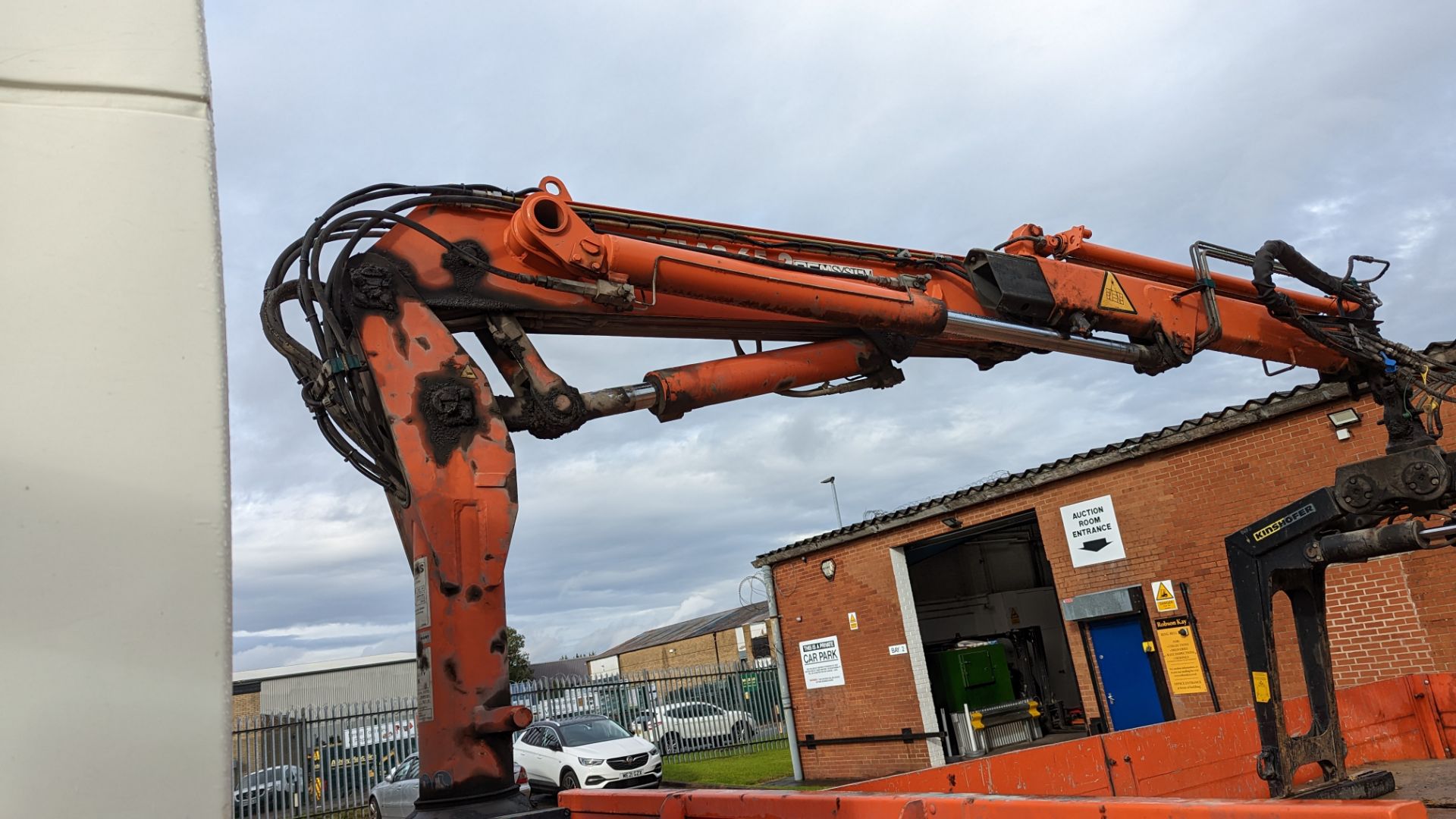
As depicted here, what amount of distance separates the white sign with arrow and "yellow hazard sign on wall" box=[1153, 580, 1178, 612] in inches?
24.4

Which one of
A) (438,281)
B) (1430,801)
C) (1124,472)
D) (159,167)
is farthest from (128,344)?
(1124,472)

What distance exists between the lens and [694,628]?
59.8m

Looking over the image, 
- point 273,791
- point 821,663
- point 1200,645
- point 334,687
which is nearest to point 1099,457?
point 1200,645

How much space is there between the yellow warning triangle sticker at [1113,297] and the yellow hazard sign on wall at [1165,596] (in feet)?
23.8

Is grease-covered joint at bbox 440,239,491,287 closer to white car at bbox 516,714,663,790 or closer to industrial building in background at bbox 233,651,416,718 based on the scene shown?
white car at bbox 516,714,663,790

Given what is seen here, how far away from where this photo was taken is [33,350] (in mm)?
1166

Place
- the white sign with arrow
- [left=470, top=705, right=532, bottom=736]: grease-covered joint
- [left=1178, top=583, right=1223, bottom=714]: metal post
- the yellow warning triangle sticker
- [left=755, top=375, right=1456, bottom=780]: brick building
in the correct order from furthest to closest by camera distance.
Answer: the white sign with arrow, [left=1178, top=583, right=1223, bottom=714]: metal post, [left=755, top=375, right=1456, bottom=780]: brick building, the yellow warning triangle sticker, [left=470, top=705, right=532, bottom=736]: grease-covered joint

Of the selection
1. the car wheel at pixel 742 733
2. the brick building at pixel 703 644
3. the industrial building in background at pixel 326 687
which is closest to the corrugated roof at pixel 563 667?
the brick building at pixel 703 644

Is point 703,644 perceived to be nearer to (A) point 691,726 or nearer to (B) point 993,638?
(A) point 691,726

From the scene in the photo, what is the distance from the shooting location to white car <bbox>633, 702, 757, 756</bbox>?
22.5m

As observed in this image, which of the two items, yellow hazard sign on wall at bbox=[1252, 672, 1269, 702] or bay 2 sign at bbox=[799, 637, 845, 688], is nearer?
yellow hazard sign on wall at bbox=[1252, 672, 1269, 702]

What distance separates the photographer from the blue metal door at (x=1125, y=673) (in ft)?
43.1

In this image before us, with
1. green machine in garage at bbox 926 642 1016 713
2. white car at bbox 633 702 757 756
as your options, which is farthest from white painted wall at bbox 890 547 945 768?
white car at bbox 633 702 757 756

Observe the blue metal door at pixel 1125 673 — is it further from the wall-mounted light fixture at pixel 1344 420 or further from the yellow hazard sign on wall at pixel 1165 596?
the wall-mounted light fixture at pixel 1344 420
